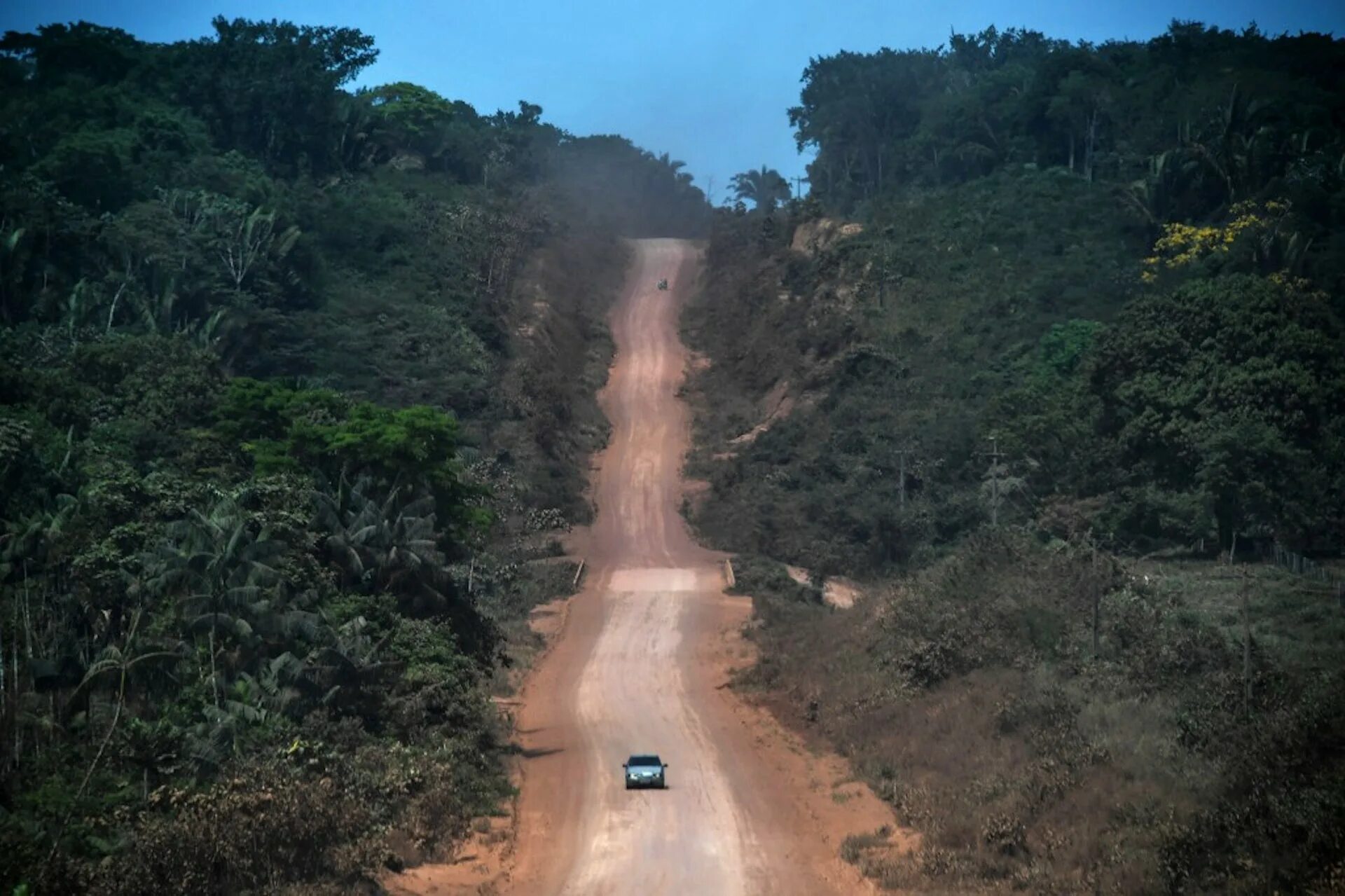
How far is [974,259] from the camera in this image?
274 ft

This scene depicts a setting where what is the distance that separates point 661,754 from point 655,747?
71 centimetres

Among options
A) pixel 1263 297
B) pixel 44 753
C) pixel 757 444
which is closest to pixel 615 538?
pixel 757 444

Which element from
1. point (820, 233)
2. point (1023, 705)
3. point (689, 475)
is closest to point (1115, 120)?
point (820, 233)

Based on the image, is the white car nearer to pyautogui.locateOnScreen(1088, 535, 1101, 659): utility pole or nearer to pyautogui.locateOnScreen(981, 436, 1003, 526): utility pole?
pyautogui.locateOnScreen(1088, 535, 1101, 659): utility pole

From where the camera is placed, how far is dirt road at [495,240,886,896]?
2431 centimetres

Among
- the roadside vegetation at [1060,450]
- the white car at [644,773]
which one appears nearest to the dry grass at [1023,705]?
the roadside vegetation at [1060,450]

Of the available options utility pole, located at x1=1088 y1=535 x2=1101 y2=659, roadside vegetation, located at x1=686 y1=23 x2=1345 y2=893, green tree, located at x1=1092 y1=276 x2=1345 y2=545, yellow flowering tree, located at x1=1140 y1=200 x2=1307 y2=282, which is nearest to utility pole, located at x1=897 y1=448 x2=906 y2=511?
roadside vegetation, located at x1=686 y1=23 x2=1345 y2=893

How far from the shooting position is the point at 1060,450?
5459 cm

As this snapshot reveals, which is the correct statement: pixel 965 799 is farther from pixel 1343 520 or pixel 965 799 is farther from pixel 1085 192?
pixel 1085 192

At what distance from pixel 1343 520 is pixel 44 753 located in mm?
41930

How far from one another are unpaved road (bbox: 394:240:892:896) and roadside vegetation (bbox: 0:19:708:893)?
1707mm

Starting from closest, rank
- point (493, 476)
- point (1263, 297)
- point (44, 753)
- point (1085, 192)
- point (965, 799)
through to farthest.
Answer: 1. point (44, 753)
2. point (965, 799)
3. point (1263, 297)
4. point (493, 476)
5. point (1085, 192)

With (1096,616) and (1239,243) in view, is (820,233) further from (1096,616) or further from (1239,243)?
(1096,616)

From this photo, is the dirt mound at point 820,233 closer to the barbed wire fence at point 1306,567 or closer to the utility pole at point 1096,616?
the barbed wire fence at point 1306,567
